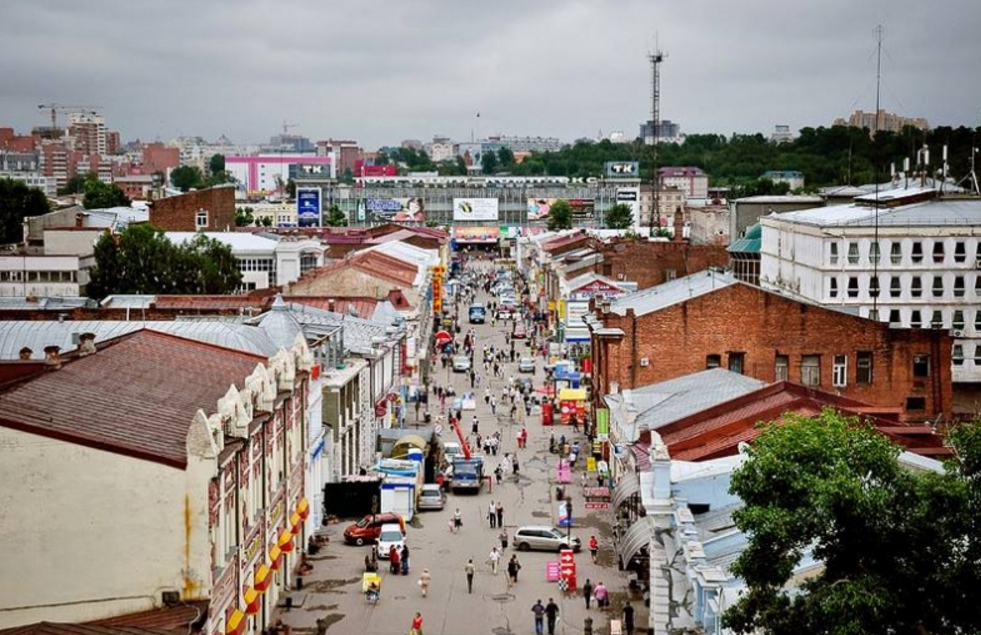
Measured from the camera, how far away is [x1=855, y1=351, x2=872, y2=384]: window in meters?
55.9

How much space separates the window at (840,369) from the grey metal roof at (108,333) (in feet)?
63.6

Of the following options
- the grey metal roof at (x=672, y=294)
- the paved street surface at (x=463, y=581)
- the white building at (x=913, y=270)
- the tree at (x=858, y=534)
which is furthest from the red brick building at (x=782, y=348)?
the tree at (x=858, y=534)

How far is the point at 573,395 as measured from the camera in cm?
7269

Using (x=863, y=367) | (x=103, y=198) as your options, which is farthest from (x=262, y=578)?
(x=103, y=198)

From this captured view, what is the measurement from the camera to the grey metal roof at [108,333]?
49.3 meters

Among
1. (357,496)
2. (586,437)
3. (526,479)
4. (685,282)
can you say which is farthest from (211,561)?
(685,282)

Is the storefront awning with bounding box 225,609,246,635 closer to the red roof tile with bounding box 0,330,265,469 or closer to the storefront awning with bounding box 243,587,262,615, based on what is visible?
the storefront awning with bounding box 243,587,262,615

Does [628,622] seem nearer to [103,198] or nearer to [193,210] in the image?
[193,210]

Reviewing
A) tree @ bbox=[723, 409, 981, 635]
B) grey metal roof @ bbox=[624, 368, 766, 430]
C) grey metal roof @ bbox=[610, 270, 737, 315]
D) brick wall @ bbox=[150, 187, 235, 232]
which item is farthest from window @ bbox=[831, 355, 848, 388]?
brick wall @ bbox=[150, 187, 235, 232]

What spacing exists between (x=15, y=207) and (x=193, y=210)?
19.2 metres

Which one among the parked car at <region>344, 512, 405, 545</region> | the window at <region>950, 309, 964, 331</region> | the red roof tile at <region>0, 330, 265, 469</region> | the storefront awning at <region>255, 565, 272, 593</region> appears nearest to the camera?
the red roof tile at <region>0, 330, 265, 469</region>

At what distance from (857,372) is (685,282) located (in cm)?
→ 1791

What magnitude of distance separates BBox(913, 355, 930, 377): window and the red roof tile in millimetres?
23988

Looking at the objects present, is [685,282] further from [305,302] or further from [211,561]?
[211,561]
